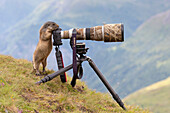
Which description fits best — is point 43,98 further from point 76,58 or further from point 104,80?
point 104,80

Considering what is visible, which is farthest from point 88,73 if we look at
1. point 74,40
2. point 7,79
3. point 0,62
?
point 0,62

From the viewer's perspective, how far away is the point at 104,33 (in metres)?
6.89

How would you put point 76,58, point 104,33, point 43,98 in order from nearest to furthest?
point 43,98, point 104,33, point 76,58

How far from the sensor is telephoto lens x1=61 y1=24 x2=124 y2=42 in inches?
269

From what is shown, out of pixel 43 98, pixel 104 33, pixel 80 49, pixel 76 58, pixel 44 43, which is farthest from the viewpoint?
pixel 44 43

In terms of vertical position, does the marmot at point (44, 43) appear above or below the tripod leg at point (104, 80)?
above

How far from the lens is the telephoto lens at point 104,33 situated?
269 inches

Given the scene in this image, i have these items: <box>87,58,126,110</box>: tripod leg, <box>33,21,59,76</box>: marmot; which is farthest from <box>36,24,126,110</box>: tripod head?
<box>33,21,59,76</box>: marmot

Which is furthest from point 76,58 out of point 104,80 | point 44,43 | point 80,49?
point 44,43

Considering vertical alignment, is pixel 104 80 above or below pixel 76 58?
below

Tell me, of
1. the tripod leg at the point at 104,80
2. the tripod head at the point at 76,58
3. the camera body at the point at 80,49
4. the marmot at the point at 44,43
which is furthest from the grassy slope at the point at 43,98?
the camera body at the point at 80,49

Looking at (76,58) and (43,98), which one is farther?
(76,58)

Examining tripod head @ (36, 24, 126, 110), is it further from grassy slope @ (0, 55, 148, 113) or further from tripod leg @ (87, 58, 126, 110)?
grassy slope @ (0, 55, 148, 113)

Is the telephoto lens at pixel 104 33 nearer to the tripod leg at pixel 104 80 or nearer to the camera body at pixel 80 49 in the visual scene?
the camera body at pixel 80 49
